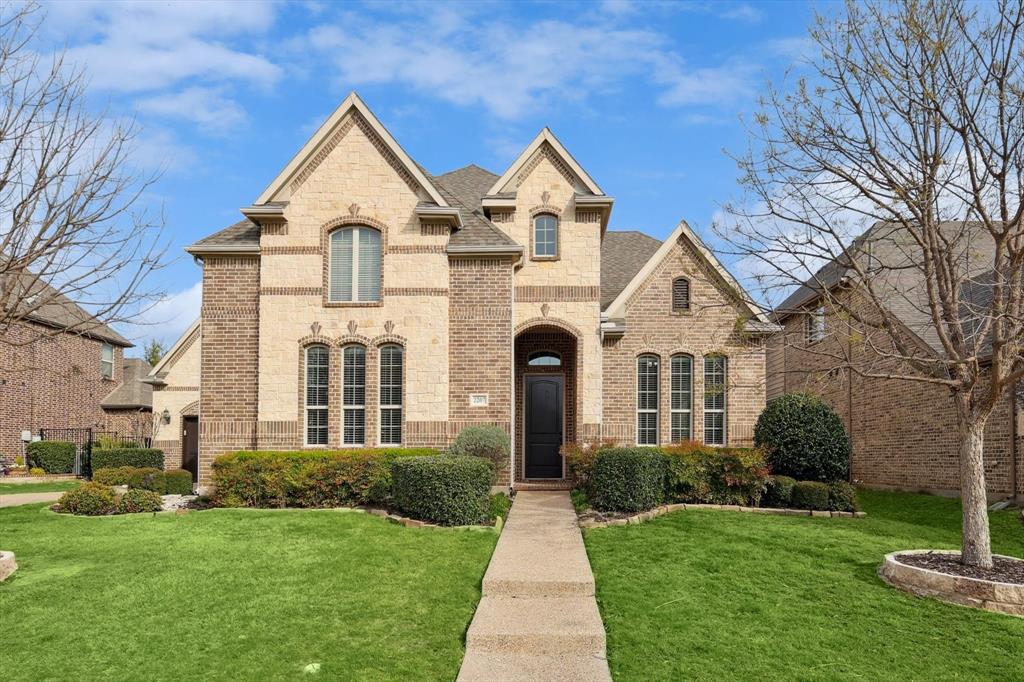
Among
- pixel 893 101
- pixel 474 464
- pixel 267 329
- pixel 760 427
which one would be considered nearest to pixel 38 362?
pixel 267 329

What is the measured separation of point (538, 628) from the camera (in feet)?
27.8

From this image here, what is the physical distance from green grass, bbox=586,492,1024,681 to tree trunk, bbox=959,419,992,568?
1291 mm

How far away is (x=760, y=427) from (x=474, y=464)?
24.5 feet

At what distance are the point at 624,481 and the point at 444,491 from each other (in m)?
3.47

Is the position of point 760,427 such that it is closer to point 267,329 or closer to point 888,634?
point 888,634

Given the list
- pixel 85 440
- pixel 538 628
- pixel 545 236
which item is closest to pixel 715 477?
pixel 545 236

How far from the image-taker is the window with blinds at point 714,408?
21.0 meters

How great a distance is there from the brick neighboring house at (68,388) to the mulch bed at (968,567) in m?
27.0

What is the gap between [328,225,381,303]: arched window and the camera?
59.3 feet

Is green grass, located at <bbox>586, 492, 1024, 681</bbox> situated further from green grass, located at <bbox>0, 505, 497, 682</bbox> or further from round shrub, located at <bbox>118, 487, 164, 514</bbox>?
round shrub, located at <bbox>118, 487, 164, 514</bbox>

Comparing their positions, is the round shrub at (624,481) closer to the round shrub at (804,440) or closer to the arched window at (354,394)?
the round shrub at (804,440)

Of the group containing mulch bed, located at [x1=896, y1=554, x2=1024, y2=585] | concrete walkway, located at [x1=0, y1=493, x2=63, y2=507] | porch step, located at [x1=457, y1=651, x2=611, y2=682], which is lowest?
concrete walkway, located at [x1=0, y1=493, x2=63, y2=507]

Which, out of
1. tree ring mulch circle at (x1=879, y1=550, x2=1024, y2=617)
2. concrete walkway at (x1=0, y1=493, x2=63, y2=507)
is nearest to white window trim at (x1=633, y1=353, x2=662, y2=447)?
tree ring mulch circle at (x1=879, y1=550, x2=1024, y2=617)

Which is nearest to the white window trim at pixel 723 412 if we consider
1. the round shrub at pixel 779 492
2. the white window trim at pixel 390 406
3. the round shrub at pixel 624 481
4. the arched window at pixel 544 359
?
the arched window at pixel 544 359
